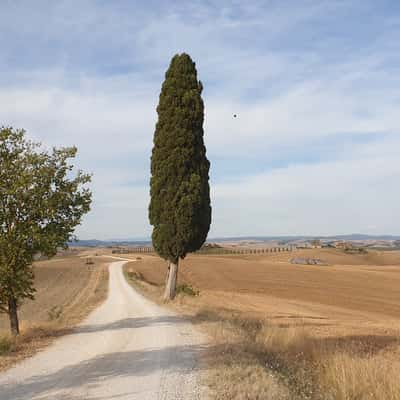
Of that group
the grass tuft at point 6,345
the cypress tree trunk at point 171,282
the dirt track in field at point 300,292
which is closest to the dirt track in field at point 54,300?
the grass tuft at point 6,345

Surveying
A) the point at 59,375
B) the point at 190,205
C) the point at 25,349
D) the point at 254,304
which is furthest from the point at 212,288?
the point at 59,375

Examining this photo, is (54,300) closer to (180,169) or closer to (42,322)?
(180,169)

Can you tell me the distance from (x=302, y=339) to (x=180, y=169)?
528 inches

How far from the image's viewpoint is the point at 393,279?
188ft

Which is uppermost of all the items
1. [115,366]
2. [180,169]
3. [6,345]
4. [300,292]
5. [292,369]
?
[180,169]

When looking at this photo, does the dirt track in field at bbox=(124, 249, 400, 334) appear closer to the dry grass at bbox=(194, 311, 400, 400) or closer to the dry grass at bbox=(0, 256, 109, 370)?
the dry grass at bbox=(194, 311, 400, 400)

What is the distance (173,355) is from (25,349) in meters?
4.41

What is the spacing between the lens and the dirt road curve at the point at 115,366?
9.31 meters

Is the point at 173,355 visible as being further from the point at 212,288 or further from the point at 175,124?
the point at 212,288

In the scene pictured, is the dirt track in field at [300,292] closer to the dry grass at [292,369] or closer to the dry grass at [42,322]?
the dry grass at [292,369]

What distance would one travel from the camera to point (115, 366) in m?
11.6

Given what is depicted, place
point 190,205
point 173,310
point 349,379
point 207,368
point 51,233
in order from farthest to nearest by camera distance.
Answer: point 190,205 < point 173,310 < point 51,233 < point 207,368 < point 349,379

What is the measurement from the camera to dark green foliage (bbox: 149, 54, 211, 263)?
27.6 meters

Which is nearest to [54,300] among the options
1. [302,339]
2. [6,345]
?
[6,345]
